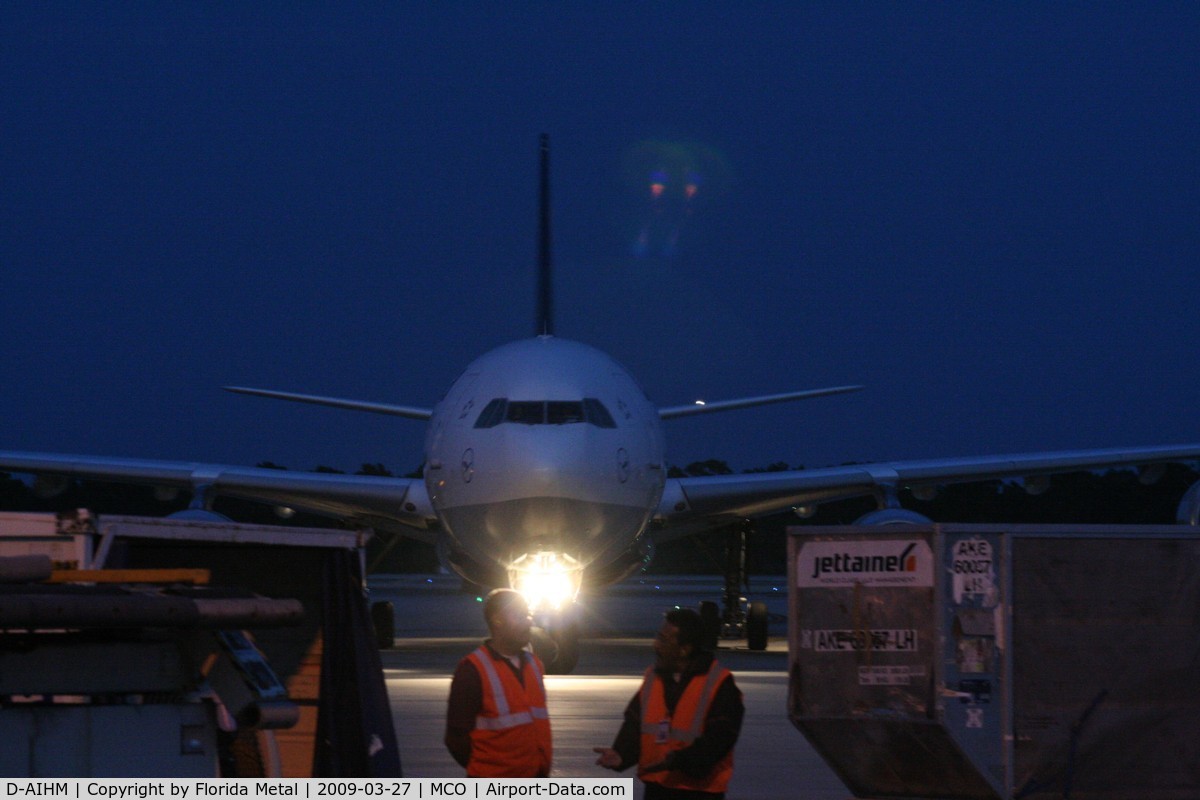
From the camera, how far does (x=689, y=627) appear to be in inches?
310

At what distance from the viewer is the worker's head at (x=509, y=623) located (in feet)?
25.0

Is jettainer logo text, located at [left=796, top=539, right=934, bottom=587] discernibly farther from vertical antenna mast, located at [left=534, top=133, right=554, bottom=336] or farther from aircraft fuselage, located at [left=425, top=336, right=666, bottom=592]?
vertical antenna mast, located at [left=534, top=133, right=554, bottom=336]

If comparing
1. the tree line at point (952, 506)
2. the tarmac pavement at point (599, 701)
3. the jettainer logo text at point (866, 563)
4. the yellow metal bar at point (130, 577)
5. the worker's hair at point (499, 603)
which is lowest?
the tarmac pavement at point (599, 701)

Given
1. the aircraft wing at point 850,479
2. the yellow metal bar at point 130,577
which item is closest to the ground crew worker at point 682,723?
the yellow metal bar at point 130,577

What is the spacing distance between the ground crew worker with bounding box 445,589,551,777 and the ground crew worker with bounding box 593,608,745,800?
293mm

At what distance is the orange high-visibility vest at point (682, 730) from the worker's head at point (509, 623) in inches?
25.3

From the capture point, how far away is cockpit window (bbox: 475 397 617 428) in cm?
2170

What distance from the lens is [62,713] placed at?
19.0ft

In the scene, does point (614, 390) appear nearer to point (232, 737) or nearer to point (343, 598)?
point (343, 598)

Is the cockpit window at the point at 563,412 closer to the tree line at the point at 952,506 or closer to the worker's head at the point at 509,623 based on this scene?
the worker's head at the point at 509,623

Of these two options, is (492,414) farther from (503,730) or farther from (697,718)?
(503,730)

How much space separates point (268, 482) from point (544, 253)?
6.63m

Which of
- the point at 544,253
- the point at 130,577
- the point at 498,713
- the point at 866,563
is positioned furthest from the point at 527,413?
the point at 130,577

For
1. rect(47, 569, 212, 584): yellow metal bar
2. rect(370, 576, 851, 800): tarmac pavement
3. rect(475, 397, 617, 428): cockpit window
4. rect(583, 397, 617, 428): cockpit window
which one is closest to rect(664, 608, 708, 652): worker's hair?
rect(47, 569, 212, 584): yellow metal bar
